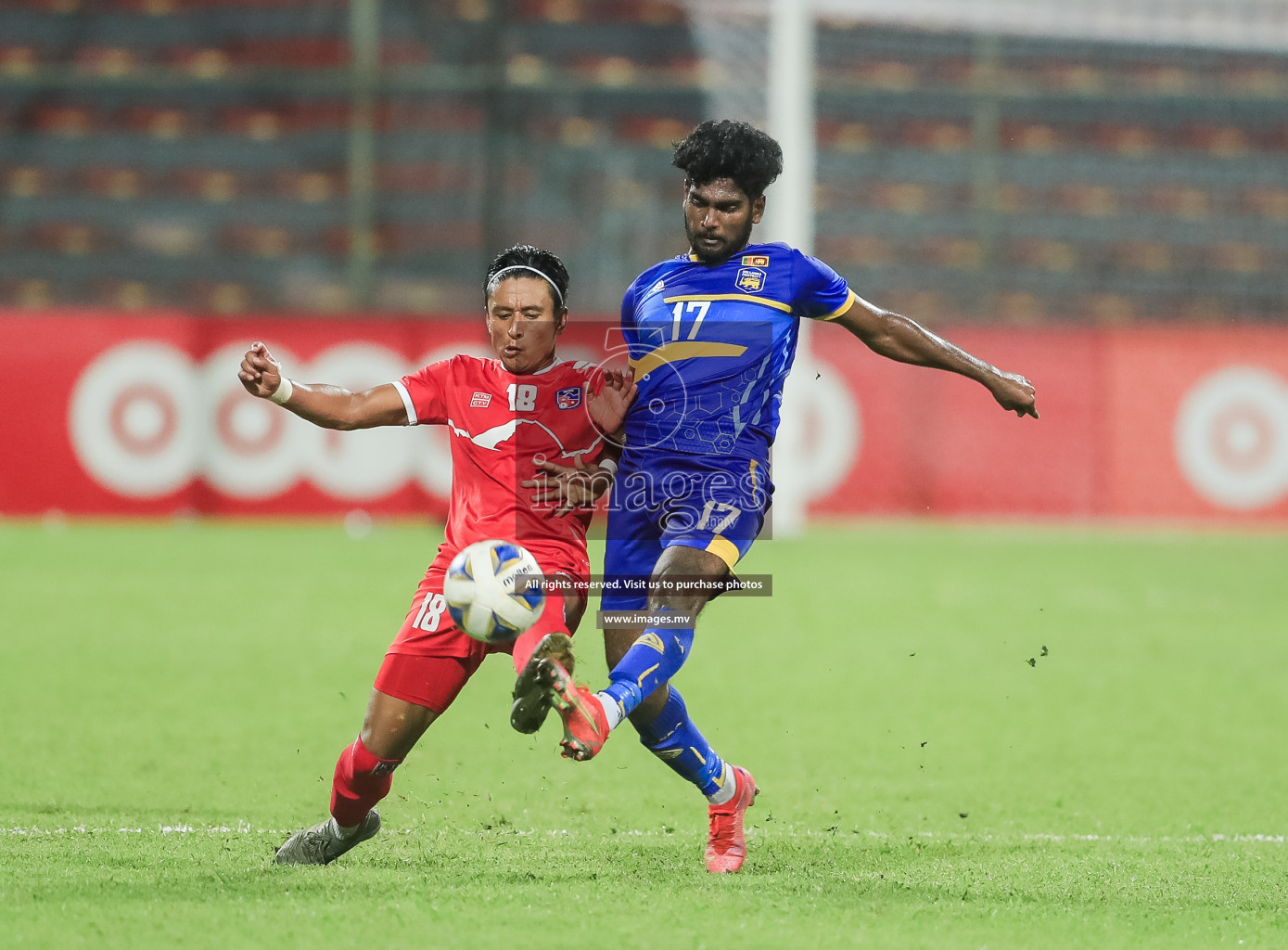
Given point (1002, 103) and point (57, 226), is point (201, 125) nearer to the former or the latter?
point (57, 226)

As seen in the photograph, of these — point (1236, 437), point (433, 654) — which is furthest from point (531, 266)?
Answer: point (1236, 437)

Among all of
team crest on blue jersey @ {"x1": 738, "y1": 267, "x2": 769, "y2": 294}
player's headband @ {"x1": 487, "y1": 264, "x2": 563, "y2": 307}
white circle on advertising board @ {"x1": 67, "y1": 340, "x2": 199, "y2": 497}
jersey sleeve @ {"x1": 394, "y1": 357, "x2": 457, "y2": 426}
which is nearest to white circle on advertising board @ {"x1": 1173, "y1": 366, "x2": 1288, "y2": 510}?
white circle on advertising board @ {"x1": 67, "y1": 340, "x2": 199, "y2": 497}

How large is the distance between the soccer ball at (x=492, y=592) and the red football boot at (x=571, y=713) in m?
0.23

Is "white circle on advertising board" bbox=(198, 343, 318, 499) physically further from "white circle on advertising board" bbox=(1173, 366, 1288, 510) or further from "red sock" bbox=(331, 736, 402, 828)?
"red sock" bbox=(331, 736, 402, 828)

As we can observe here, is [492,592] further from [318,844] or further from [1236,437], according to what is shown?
[1236,437]

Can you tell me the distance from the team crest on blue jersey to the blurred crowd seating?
464 inches

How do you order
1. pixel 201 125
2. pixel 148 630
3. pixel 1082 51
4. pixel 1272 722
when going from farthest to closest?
pixel 201 125 → pixel 1082 51 → pixel 148 630 → pixel 1272 722

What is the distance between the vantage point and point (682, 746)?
14.4 ft

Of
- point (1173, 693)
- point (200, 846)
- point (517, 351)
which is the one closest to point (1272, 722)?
point (1173, 693)

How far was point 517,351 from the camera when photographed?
429 centimetres

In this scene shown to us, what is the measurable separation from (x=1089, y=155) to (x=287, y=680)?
12.6 m

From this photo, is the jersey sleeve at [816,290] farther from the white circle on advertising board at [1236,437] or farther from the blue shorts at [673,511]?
the white circle on advertising board at [1236,437]

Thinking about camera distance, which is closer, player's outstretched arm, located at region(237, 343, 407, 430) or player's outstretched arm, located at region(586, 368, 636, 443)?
player's outstretched arm, located at region(237, 343, 407, 430)

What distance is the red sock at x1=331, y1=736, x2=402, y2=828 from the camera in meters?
4.11
